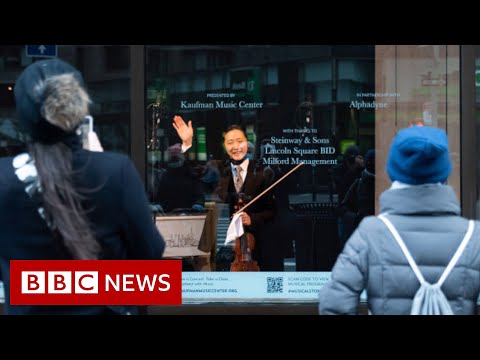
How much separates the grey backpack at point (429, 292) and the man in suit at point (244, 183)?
11.4 feet

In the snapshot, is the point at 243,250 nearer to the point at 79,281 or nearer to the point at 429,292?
the point at 79,281

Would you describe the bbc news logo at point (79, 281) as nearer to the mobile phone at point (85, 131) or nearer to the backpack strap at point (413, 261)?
the mobile phone at point (85, 131)

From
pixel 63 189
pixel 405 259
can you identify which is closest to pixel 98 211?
pixel 63 189

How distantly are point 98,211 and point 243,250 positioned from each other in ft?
12.6

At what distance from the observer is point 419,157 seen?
3348 millimetres

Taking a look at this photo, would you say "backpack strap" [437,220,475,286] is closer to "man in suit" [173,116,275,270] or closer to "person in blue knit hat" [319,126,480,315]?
"person in blue knit hat" [319,126,480,315]

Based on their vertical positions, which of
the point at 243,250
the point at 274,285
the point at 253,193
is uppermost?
the point at 253,193

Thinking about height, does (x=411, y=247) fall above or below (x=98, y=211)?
below

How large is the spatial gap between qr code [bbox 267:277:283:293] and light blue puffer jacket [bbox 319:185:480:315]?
11.1ft

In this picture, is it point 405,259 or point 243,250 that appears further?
point 243,250

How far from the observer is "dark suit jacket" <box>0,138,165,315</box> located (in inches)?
122
